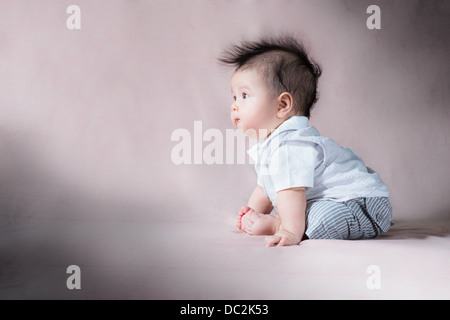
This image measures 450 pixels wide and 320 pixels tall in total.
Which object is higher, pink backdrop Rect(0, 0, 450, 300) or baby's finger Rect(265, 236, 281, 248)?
pink backdrop Rect(0, 0, 450, 300)

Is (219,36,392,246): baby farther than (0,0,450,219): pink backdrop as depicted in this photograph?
No

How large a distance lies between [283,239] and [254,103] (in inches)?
15.1

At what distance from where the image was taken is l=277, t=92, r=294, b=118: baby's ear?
54.1 inches

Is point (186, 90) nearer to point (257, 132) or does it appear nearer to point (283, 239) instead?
point (257, 132)

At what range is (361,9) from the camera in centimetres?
195

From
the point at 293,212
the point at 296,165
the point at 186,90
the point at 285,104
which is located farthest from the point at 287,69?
the point at 186,90

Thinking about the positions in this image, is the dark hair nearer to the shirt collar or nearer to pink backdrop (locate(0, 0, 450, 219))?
the shirt collar

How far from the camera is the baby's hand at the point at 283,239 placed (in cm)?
120

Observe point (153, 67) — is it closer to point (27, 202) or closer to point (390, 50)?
point (27, 202)

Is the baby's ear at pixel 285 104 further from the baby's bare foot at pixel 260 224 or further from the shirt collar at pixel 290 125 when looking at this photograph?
the baby's bare foot at pixel 260 224

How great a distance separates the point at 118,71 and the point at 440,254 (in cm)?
127

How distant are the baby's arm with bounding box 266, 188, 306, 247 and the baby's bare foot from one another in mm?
108

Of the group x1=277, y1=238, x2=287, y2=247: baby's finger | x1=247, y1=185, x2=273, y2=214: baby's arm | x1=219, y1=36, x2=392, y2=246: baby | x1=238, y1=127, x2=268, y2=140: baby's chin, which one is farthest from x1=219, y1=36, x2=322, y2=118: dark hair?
x1=277, y1=238, x2=287, y2=247: baby's finger

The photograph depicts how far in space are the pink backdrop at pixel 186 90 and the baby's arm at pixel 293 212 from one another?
19.4 inches
